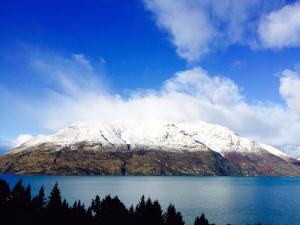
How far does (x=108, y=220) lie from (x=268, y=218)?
261 feet

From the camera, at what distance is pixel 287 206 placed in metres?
186

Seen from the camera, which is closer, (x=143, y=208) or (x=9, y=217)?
(x=9, y=217)

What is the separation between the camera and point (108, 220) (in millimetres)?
92562

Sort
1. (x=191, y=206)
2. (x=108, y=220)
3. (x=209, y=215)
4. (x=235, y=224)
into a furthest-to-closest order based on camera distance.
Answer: (x=191, y=206) < (x=209, y=215) < (x=235, y=224) < (x=108, y=220)

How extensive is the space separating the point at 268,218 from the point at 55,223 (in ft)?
303

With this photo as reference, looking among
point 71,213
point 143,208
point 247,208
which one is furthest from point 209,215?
point 71,213

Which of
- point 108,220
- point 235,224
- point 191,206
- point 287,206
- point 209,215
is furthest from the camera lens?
point 287,206

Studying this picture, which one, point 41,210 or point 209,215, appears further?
point 209,215

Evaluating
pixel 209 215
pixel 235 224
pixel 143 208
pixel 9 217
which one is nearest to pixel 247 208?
pixel 209 215

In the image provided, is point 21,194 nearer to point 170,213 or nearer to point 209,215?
point 170,213

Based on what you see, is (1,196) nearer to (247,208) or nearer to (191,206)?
(191,206)

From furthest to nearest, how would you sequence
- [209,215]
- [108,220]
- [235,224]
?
[209,215]
[235,224]
[108,220]

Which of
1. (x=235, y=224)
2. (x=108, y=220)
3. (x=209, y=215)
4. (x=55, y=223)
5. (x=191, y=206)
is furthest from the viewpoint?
(x=191, y=206)

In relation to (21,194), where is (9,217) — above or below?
below
